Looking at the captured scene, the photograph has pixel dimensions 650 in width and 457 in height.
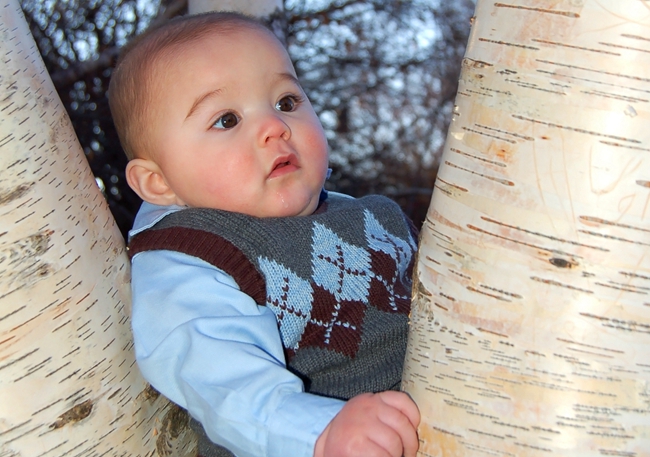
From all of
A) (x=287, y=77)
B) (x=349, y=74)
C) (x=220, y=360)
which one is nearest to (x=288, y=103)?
(x=287, y=77)

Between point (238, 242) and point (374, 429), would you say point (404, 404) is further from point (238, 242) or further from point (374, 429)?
point (238, 242)

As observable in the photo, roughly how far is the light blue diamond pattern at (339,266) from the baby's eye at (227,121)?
354mm

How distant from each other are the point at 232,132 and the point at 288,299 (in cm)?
45

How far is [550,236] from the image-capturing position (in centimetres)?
107

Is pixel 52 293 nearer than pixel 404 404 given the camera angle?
No

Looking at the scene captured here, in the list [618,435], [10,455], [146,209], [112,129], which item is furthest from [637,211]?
[112,129]

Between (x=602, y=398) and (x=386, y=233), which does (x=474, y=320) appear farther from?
(x=386, y=233)

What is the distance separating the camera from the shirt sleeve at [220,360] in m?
1.40

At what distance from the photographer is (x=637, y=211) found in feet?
3.39

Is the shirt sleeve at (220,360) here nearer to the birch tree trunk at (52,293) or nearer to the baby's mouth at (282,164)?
the birch tree trunk at (52,293)

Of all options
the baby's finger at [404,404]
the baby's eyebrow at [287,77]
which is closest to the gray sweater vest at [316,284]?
the baby's eyebrow at [287,77]

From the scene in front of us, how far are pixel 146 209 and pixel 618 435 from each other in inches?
55.5

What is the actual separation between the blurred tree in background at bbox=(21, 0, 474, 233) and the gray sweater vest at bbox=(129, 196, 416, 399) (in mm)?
2902

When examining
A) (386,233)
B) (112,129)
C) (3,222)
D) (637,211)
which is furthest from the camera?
(112,129)
